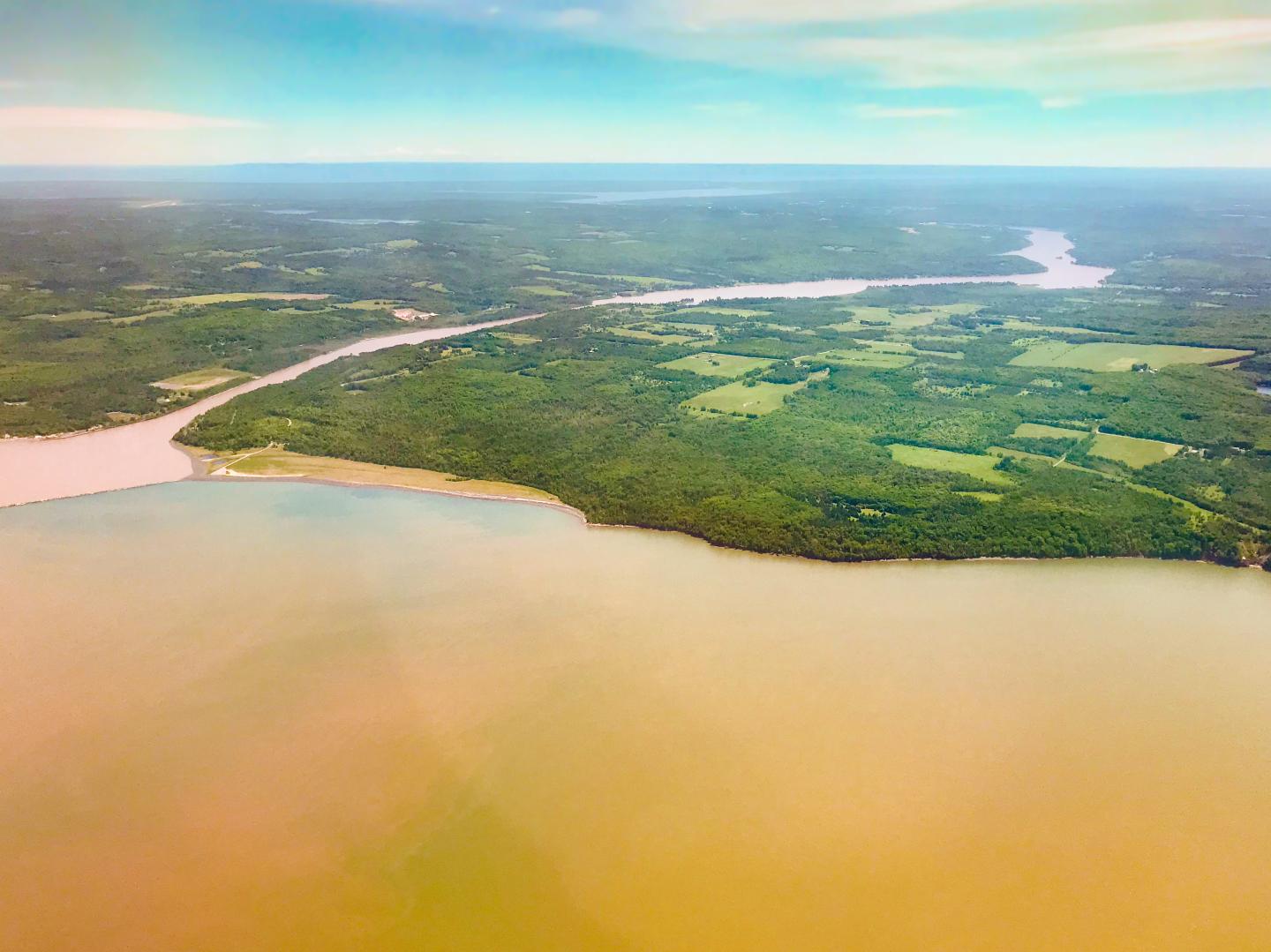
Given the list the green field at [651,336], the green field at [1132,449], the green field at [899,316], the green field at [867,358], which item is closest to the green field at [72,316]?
the green field at [651,336]

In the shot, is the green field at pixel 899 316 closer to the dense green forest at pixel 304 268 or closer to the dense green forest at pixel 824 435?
the dense green forest at pixel 824 435

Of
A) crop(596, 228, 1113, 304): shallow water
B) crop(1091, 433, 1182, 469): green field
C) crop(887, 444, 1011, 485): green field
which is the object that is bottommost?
crop(596, 228, 1113, 304): shallow water

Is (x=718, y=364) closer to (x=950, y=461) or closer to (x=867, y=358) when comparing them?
(x=867, y=358)

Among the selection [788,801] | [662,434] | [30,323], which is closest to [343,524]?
[662,434]

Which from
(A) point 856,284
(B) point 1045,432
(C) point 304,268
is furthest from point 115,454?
(A) point 856,284

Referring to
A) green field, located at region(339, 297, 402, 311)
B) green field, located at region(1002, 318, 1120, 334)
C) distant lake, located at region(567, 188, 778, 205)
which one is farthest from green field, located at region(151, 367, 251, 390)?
distant lake, located at region(567, 188, 778, 205)

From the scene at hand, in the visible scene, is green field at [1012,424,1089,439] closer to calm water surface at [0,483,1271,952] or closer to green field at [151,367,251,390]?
calm water surface at [0,483,1271,952]

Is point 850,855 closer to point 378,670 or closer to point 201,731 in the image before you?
point 378,670
